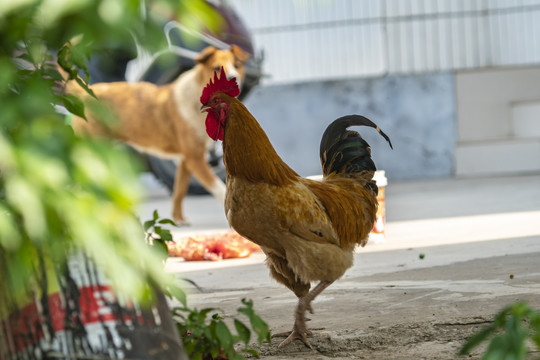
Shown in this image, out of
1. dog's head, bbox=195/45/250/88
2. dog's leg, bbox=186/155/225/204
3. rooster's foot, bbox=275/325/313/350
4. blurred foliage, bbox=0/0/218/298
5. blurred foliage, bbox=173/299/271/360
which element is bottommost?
rooster's foot, bbox=275/325/313/350

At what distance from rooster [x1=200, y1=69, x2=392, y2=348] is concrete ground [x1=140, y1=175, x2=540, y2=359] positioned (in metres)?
0.27

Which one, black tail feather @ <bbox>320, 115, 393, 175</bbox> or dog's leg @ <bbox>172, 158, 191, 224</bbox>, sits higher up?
black tail feather @ <bbox>320, 115, 393, 175</bbox>

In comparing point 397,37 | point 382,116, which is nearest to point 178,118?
point 382,116

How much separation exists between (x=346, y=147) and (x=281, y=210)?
81 centimetres

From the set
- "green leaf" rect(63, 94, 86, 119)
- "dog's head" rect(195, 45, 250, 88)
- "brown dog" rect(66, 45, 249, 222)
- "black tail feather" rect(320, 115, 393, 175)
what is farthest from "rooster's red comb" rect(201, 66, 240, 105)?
"brown dog" rect(66, 45, 249, 222)

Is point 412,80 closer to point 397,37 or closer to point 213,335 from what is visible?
point 397,37

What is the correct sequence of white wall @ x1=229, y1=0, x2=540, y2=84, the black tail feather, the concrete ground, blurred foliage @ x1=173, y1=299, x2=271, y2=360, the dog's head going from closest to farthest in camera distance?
1. blurred foliage @ x1=173, y1=299, x2=271, y2=360
2. the concrete ground
3. the black tail feather
4. the dog's head
5. white wall @ x1=229, y1=0, x2=540, y2=84

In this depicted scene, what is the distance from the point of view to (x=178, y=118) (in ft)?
27.6

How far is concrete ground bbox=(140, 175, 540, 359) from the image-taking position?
323 cm

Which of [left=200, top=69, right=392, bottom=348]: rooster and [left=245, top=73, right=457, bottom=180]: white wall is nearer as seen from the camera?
[left=200, top=69, right=392, bottom=348]: rooster

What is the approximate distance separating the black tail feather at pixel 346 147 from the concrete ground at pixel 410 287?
0.73 m

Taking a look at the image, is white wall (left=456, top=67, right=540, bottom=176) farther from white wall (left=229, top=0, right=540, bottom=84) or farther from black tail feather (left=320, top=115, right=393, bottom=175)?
black tail feather (left=320, top=115, right=393, bottom=175)

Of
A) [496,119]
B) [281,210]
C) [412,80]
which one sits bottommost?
[496,119]

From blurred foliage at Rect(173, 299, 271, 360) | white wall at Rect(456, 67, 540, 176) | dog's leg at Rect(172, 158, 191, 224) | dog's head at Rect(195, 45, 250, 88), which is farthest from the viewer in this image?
white wall at Rect(456, 67, 540, 176)
